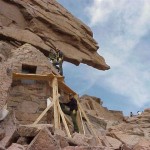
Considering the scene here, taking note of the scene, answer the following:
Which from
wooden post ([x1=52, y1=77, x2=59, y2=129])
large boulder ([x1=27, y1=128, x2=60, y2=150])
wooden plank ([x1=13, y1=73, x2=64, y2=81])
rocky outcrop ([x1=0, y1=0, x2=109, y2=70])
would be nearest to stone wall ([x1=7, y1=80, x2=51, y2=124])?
wooden plank ([x1=13, y1=73, x2=64, y2=81])

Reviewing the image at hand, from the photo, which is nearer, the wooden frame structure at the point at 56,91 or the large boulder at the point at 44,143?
the large boulder at the point at 44,143

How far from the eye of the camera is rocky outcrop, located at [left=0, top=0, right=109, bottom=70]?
33062 millimetres

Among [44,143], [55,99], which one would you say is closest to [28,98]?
[55,99]

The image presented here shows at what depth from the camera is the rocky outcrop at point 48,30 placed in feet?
108

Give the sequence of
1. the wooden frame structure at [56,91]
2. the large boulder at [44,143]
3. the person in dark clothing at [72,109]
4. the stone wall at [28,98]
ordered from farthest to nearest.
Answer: the person in dark clothing at [72,109] < the stone wall at [28,98] < the wooden frame structure at [56,91] < the large boulder at [44,143]

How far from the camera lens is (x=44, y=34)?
35.6 meters

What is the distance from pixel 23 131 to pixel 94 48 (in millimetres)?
31772

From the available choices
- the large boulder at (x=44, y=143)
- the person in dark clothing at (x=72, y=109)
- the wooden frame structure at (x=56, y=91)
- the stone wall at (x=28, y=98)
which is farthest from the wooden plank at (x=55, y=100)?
the large boulder at (x=44, y=143)

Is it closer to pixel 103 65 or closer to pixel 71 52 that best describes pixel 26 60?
pixel 71 52

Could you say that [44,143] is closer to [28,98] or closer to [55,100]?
[55,100]

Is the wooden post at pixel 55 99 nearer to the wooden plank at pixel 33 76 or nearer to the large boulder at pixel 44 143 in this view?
the wooden plank at pixel 33 76

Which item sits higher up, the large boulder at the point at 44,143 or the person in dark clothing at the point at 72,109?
the person in dark clothing at the point at 72,109

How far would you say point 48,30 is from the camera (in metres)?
36.4

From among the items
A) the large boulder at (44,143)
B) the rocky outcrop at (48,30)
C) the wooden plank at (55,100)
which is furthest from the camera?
the rocky outcrop at (48,30)
